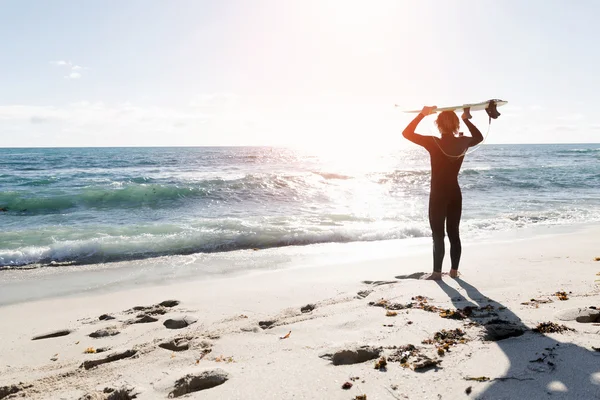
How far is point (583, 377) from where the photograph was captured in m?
2.29

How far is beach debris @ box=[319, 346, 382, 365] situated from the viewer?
2.69 meters

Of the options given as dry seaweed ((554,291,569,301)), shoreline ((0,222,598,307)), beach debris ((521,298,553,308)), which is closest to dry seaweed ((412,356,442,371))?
beach debris ((521,298,553,308))

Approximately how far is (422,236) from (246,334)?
6.59 m

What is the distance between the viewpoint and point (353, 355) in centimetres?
272

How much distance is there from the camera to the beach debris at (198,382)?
250 cm

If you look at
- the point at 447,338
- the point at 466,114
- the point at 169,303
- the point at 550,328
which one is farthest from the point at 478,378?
the point at 169,303

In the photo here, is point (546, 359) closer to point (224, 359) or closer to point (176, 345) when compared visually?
point (224, 359)

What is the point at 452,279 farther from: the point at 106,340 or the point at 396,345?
the point at 106,340

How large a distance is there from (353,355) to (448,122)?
9.55ft

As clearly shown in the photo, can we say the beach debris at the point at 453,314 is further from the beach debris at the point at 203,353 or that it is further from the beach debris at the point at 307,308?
the beach debris at the point at 203,353

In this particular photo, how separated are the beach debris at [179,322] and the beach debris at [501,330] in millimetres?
2567

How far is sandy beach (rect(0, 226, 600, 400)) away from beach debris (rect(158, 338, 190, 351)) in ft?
0.04

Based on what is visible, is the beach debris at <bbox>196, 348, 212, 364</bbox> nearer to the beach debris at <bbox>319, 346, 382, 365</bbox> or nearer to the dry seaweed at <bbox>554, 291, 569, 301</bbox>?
the beach debris at <bbox>319, 346, 382, 365</bbox>

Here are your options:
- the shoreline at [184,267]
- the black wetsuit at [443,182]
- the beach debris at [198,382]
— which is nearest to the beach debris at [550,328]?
the black wetsuit at [443,182]
